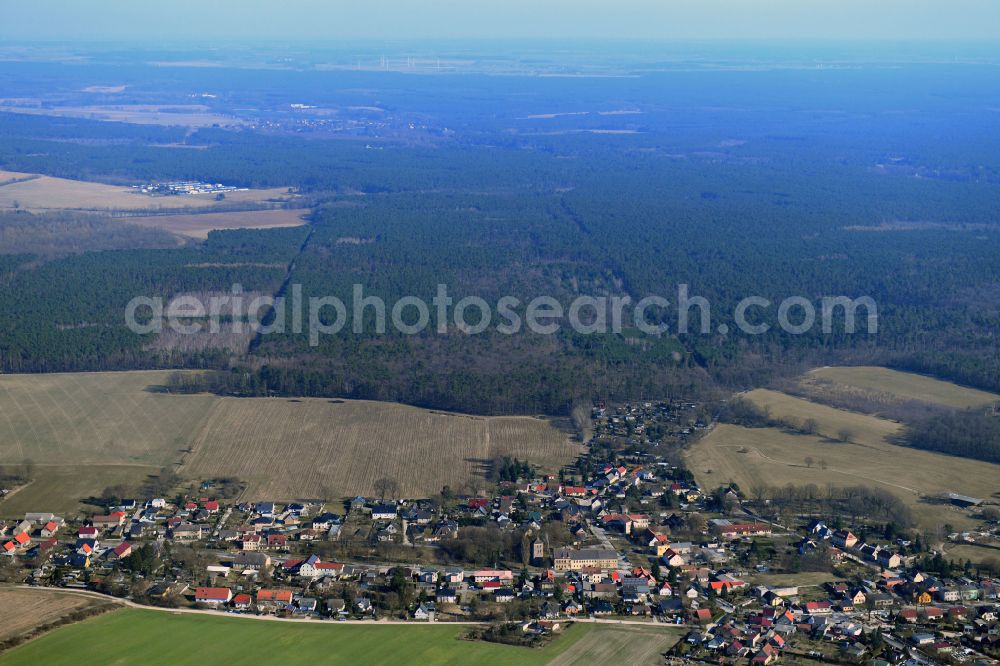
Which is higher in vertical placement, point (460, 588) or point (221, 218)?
point (221, 218)

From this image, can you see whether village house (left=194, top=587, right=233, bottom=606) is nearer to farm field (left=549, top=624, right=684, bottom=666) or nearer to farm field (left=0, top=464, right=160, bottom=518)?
farm field (left=0, top=464, right=160, bottom=518)

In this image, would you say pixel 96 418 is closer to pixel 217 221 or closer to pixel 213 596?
pixel 213 596

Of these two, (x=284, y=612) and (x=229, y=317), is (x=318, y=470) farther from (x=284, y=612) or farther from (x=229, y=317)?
(x=229, y=317)

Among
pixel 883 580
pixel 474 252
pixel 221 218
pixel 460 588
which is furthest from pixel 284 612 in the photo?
pixel 221 218

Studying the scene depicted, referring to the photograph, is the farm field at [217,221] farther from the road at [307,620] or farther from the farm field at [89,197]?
the road at [307,620]

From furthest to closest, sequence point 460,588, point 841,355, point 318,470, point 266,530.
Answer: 1. point 841,355
2. point 318,470
3. point 266,530
4. point 460,588

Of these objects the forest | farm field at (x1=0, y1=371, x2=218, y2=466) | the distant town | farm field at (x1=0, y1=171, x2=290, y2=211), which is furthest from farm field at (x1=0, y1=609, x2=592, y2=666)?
the distant town

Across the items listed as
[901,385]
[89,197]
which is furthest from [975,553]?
[89,197]
